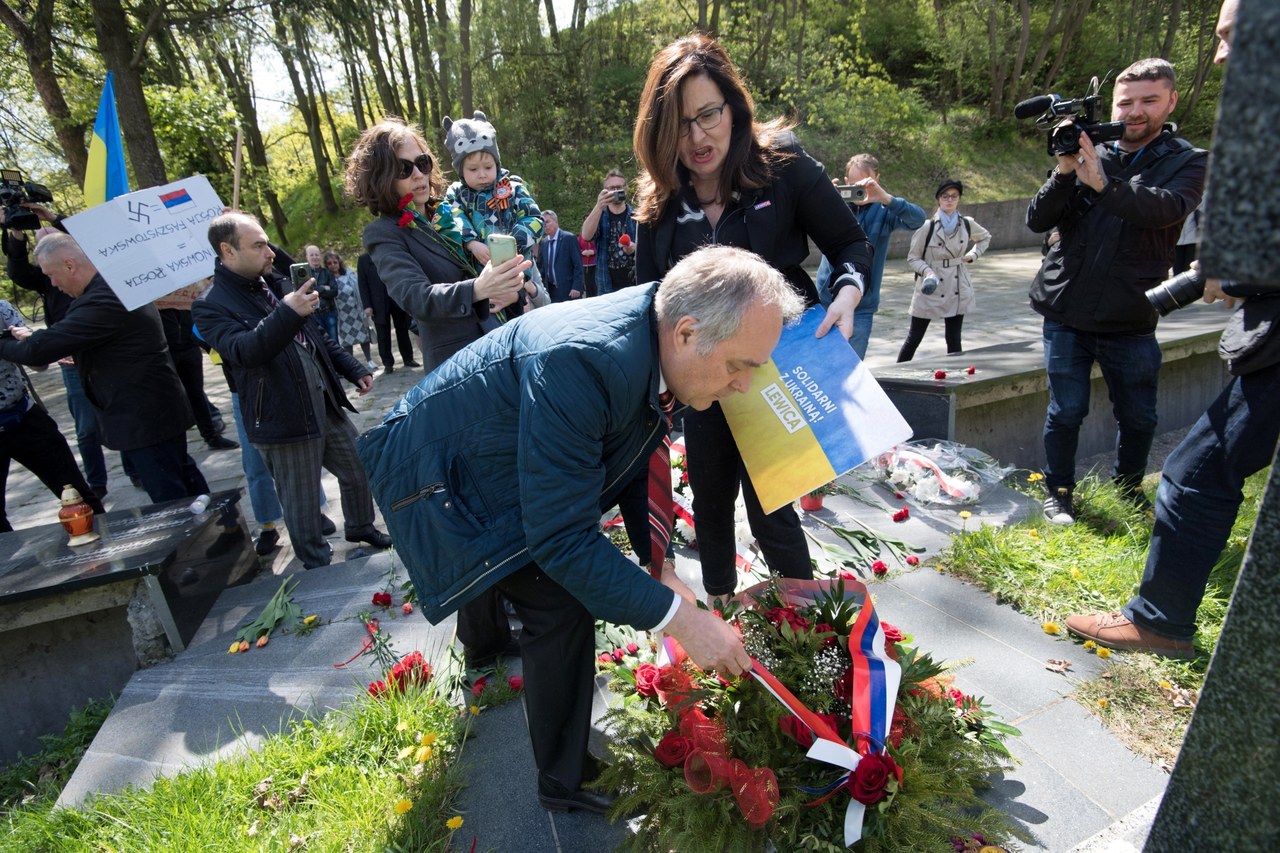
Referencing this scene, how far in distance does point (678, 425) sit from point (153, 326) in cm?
353

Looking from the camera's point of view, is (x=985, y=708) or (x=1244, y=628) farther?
(x=985, y=708)

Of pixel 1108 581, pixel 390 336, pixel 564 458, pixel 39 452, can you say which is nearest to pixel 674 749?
pixel 564 458

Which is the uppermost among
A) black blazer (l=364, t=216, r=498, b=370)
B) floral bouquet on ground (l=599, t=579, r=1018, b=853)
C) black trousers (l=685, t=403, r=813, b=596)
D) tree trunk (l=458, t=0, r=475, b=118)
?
tree trunk (l=458, t=0, r=475, b=118)

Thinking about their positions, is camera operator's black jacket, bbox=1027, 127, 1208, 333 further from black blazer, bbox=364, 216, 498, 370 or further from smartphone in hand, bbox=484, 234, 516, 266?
black blazer, bbox=364, 216, 498, 370

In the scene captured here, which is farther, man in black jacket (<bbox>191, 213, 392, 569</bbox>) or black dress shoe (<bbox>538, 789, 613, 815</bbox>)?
man in black jacket (<bbox>191, 213, 392, 569</bbox>)

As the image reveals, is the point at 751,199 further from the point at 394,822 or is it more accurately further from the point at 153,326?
the point at 153,326

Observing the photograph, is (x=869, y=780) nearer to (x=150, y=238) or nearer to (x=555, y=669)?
(x=555, y=669)

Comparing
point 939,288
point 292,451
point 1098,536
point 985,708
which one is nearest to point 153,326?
point 292,451

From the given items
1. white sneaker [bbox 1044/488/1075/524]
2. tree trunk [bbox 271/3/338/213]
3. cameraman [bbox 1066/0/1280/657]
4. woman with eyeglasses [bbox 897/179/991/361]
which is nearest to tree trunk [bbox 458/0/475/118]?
tree trunk [bbox 271/3/338/213]

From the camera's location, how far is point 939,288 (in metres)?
6.67

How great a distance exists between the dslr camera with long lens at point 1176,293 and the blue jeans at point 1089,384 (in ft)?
2.06

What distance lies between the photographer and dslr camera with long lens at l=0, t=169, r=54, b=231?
4984mm

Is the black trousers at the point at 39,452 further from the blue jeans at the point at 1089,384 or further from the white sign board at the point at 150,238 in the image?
the blue jeans at the point at 1089,384

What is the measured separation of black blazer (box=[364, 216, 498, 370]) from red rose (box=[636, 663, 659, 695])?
162 cm
